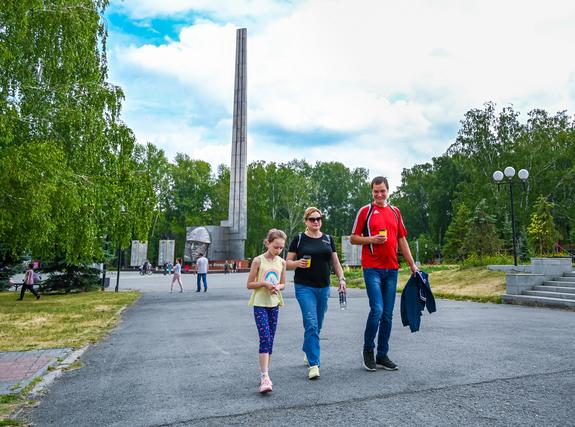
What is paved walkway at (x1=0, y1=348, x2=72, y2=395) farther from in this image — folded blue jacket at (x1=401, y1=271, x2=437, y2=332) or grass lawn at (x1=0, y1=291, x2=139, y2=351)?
folded blue jacket at (x1=401, y1=271, x2=437, y2=332)

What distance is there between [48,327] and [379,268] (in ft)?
24.1

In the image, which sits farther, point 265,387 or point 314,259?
point 314,259

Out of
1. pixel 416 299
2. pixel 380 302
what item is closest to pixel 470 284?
pixel 416 299

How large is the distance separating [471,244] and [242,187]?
23.3 m

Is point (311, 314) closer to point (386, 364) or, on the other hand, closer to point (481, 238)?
point (386, 364)

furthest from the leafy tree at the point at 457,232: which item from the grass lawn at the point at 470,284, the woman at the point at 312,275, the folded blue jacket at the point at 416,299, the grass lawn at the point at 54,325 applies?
the woman at the point at 312,275

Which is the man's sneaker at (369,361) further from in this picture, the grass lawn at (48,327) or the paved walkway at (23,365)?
the paved walkway at (23,365)

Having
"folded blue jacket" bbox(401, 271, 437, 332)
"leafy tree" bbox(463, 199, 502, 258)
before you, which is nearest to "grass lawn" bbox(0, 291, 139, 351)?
"folded blue jacket" bbox(401, 271, 437, 332)

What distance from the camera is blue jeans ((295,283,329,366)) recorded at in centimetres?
505

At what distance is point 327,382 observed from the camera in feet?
15.8

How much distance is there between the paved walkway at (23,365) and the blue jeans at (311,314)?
2.81 meters

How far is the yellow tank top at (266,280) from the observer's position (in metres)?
4.82

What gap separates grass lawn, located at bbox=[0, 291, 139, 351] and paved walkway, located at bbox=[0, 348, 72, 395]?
0.53 metres

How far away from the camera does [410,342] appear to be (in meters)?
7.21
